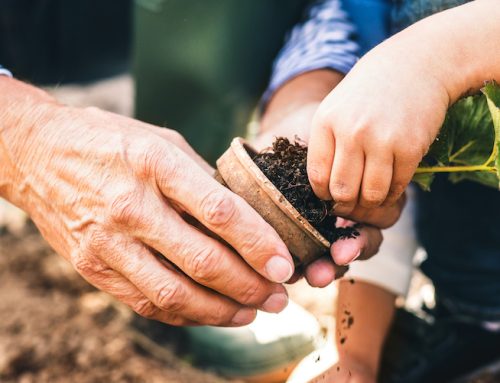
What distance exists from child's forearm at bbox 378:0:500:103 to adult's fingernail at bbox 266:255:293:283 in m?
0.50

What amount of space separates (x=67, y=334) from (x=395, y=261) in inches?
51.5

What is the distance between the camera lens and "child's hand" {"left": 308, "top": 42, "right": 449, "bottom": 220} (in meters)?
1.08

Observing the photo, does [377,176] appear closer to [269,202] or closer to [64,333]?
[269,202]

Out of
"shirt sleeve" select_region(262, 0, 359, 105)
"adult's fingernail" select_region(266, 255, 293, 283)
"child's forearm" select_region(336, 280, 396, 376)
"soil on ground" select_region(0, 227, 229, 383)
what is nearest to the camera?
"adult's fingernail" select_region(266, 255, 293, 283)

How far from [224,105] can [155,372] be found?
45.8 inches

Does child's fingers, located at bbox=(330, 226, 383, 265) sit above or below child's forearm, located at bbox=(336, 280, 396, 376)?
above

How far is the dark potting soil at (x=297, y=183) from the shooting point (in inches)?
49.2

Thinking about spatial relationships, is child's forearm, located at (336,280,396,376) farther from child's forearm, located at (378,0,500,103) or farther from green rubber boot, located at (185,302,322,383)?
child's forearm, located at (378,0,500,103)

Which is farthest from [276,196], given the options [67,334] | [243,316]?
[67,334]

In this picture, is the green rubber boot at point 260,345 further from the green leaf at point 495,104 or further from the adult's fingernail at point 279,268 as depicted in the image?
the green leaf at point 495,104

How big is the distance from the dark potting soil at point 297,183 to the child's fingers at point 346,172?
0.25 ft

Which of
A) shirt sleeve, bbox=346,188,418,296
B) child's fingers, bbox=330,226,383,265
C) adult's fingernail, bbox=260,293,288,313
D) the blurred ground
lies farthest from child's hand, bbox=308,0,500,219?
the blurred ground

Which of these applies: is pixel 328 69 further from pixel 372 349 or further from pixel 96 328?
pixel 96 328

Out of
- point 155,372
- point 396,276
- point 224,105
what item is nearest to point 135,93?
point 224,105
